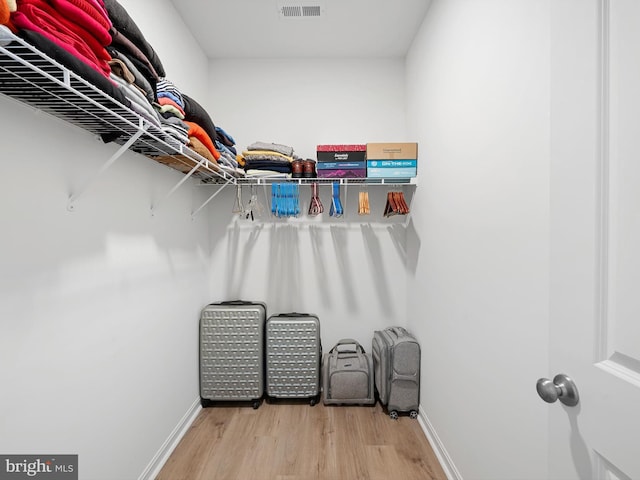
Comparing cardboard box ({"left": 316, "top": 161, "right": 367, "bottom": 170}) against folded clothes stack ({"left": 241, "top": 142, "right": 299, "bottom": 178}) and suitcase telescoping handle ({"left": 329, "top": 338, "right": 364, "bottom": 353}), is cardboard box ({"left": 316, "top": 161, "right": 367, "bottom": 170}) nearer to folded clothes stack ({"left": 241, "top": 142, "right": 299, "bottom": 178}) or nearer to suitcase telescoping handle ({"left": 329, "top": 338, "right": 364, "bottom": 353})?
folded clothes stack ({"left": 241, "top": 142, "right": 299, "bottom": 178})

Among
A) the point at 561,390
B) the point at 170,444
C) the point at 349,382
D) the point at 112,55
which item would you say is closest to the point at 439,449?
the point at 349,382

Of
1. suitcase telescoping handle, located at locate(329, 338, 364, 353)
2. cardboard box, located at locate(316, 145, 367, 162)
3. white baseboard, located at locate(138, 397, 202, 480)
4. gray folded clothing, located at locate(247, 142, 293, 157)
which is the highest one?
gray folded clothing, located at locate(247, 142, 293, 157)

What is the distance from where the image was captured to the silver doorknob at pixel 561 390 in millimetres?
621

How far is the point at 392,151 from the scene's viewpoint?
6.88ft

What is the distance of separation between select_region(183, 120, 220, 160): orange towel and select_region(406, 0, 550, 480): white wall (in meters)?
1.36

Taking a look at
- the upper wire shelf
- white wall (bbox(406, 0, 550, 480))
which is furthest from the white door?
the upper wire shelf

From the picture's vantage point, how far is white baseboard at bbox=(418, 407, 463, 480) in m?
1.50

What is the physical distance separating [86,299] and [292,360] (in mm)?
1433

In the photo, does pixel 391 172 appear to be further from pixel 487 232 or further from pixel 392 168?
pixel 487 232

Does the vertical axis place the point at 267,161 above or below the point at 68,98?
above

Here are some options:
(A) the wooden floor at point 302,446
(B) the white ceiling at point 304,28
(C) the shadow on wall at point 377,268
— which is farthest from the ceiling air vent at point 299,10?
(A) the wooden floor at point 302,446

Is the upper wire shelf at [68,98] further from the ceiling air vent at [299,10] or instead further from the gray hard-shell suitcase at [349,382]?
the gray hard-shell suitcase at [349,382]

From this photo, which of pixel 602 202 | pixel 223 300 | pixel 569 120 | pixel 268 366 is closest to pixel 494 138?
pixel 569 120

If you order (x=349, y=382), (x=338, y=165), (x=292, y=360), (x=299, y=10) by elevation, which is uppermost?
(x=299, y=10)
